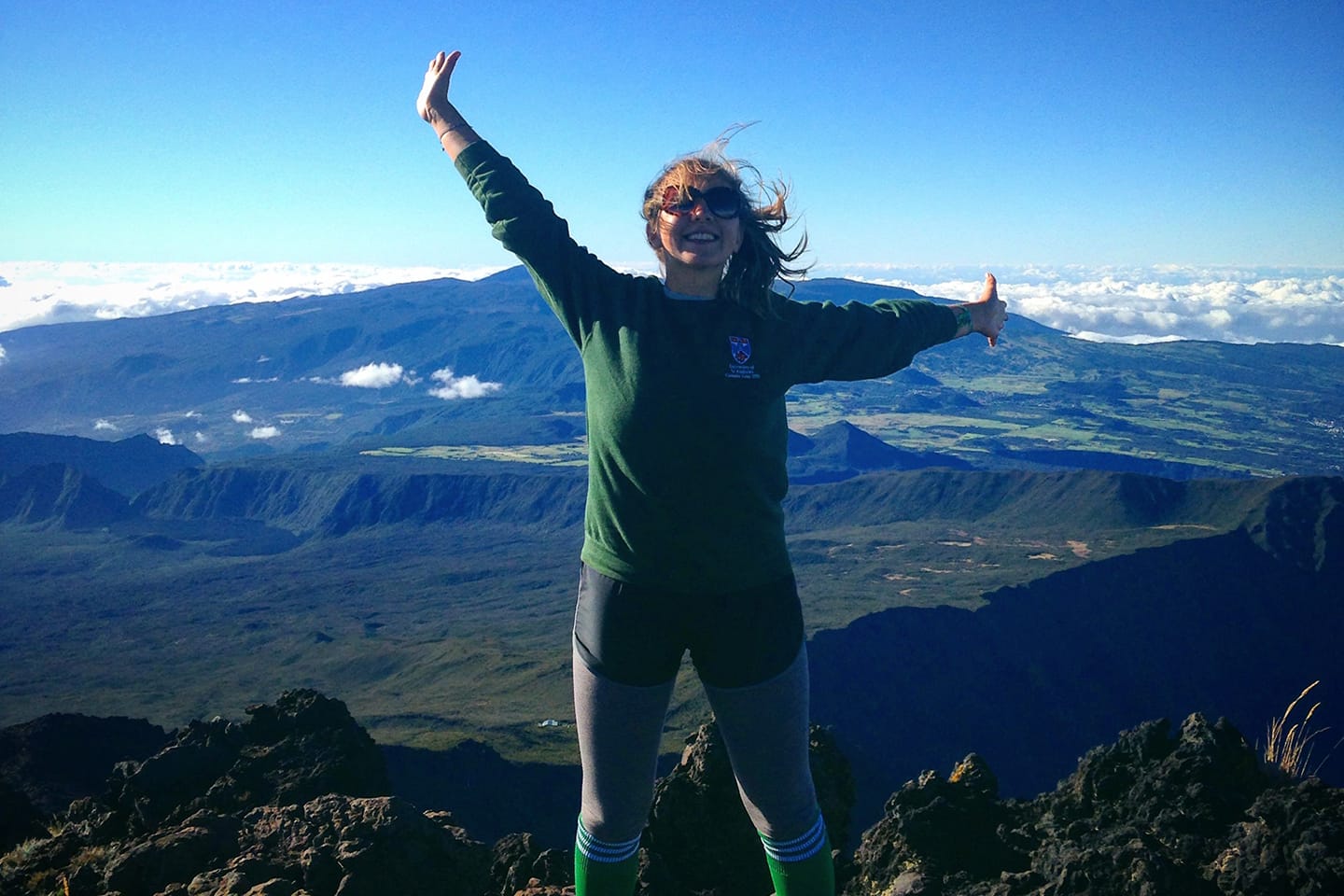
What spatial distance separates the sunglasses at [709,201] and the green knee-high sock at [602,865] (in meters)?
1.84

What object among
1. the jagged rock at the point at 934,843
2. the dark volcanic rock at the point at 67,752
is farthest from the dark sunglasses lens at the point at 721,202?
the dark volcanic rock at the point at 67,752

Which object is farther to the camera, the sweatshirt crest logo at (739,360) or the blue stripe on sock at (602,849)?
the blue stripe on sock at (602,849)

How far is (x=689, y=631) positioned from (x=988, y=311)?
4.74 ft

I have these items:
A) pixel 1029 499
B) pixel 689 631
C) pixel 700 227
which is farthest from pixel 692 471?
pixel 1029 499

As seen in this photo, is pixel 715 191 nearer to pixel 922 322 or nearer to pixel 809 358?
pixel 809 358

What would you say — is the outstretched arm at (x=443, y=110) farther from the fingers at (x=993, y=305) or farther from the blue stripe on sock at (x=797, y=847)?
the blue stripe on sock at (x=797, y=847)

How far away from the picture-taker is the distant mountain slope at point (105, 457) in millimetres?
162575

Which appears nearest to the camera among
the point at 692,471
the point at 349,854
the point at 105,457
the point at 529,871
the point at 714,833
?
the point at 692,471

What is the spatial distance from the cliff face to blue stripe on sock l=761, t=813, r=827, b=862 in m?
1.67

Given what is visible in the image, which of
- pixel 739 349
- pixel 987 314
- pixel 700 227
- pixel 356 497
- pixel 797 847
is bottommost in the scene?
pixel 356 497

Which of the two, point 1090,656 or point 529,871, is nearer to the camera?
point 529,871

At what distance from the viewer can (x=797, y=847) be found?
2.95 m

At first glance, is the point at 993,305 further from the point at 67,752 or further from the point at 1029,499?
the point at 1029,499

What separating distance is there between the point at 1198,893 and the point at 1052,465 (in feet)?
553
